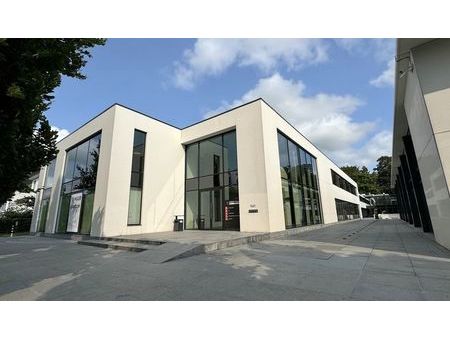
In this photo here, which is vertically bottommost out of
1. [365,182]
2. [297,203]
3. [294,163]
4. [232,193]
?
[297,203]

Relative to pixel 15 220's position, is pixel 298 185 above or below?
above

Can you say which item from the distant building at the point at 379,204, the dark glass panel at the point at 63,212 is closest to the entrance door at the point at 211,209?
the dark glass panel at the point at 63,212

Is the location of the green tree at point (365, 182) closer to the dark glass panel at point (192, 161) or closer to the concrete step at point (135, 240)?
the dark glass panel at point (192, 161)

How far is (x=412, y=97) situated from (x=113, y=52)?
29.7 ft

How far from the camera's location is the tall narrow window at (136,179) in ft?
40.7

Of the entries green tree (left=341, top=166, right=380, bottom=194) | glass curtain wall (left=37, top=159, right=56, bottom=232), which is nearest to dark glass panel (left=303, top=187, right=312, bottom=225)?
glass curtain wall (left=37, top=159, right=56, bottom=232)

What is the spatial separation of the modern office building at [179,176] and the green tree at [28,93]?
7384 millimetres

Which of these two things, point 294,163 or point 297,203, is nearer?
point 297,203

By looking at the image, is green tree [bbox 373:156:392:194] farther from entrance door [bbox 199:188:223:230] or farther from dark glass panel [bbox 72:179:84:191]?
dark glass panel [bbox 72:179:84:191]

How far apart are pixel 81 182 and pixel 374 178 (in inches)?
2623

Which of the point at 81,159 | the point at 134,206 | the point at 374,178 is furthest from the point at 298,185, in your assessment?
the point at 374,178

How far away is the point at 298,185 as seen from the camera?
53.6 ft

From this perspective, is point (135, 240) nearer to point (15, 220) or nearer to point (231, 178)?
point (231, 178)
